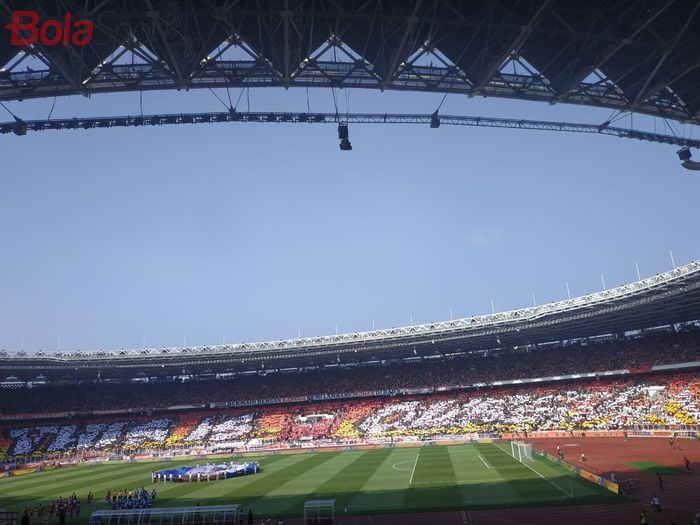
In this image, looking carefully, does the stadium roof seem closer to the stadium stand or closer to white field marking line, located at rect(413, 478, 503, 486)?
the stadium stand

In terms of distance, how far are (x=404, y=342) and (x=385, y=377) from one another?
11376 mm

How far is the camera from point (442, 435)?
58562 mm

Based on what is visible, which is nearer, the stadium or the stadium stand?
the stadium

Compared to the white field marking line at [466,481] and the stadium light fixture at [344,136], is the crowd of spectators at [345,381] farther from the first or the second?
the stadium light fixture at [344,136]

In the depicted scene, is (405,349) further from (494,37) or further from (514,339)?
(494,37)

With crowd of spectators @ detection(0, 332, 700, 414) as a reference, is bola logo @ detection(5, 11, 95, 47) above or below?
above

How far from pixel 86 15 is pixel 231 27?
11.1 ft

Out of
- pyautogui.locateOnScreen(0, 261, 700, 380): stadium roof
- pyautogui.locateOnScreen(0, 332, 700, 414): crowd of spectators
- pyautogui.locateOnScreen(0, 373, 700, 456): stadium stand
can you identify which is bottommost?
pyautogui.locateOnScreen(0, 373, 700, 456): stadium stand

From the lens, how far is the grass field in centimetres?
2648

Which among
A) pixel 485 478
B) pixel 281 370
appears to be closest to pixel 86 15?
pixel 485 478

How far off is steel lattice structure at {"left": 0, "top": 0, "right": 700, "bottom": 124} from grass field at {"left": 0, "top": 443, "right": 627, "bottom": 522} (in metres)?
20.3

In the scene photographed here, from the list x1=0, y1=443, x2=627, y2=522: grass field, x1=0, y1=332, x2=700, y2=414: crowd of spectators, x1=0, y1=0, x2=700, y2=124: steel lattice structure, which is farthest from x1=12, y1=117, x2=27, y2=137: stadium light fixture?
x1=0, y1=332, x2=700, y2=414: crowd of spectators

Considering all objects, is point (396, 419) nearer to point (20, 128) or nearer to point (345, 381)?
point (345, 381)

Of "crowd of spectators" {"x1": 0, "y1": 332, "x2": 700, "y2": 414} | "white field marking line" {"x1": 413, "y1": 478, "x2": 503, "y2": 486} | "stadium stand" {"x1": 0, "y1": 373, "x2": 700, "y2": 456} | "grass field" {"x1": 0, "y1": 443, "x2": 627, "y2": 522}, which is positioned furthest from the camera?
"crowd of spectators" {"x1": 0, "y1": 332, "x2": 700, "y2": 414}
